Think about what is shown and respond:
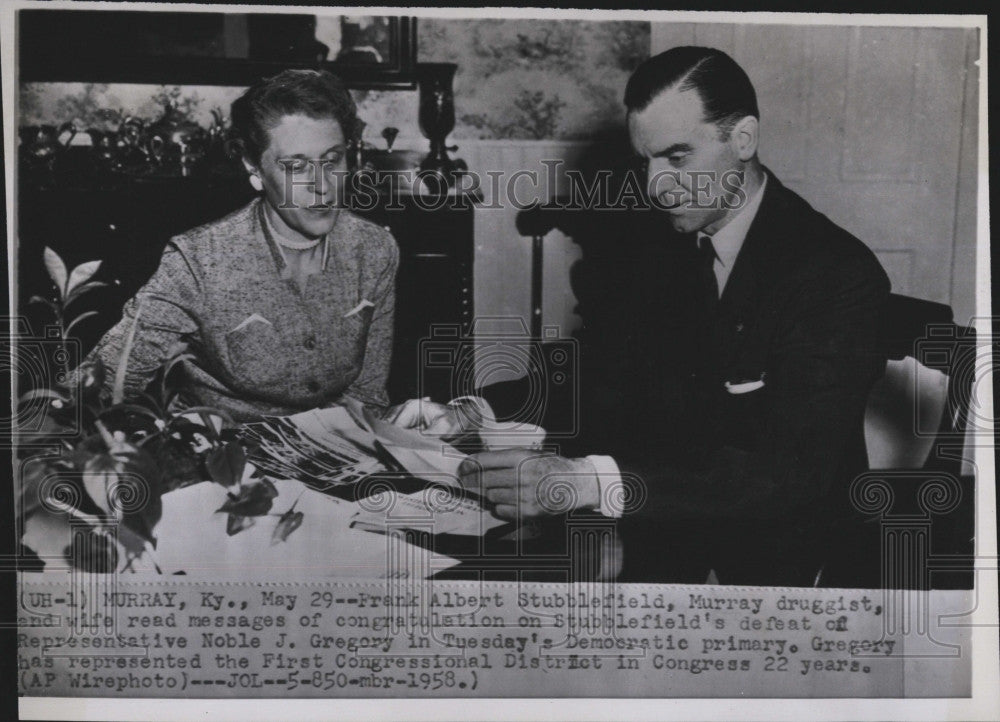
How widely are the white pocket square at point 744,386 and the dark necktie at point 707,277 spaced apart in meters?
0.21

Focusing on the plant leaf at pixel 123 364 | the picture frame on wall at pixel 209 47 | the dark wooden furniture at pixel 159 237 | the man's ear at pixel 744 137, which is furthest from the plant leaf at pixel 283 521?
the man's ear at pixel 744 137

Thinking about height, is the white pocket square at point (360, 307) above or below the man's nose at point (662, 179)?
below

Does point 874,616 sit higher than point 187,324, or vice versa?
point 187,324

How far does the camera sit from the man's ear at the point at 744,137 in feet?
8.66

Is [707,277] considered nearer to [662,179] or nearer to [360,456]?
[662,179]

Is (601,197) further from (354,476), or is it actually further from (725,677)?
(725,677)

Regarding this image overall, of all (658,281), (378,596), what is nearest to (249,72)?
(658,281)

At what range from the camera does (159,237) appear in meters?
2.64

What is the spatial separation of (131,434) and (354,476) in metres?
0.58

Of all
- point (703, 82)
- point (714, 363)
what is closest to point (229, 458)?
point (714, 363)

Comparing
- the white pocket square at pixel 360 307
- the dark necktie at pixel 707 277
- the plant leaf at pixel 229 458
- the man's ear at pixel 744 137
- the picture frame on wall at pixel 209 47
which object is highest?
the picture frame on wall at pixel 209 47

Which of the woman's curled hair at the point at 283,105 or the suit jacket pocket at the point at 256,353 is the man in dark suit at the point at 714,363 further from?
the woman's curled hair at the point at 283,105

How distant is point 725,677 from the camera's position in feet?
8.87

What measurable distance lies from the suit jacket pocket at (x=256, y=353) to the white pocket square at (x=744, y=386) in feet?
3.71
